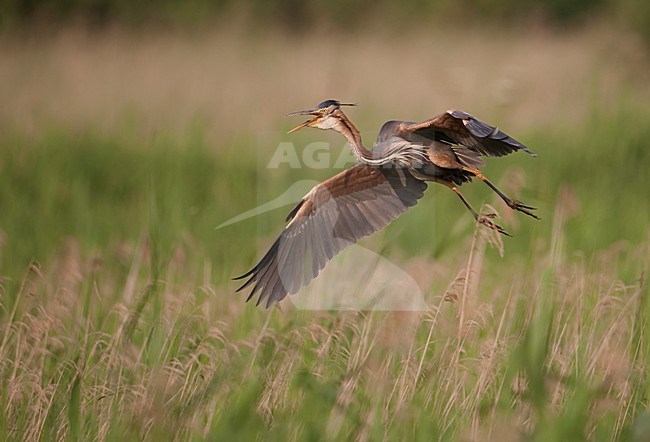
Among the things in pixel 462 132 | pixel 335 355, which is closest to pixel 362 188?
pixel 462 132

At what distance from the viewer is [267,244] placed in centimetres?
523

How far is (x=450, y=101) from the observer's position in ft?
26.5

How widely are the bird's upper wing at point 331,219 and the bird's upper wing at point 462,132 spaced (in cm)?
22

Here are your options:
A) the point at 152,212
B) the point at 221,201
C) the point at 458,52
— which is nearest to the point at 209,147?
the point at 221,201

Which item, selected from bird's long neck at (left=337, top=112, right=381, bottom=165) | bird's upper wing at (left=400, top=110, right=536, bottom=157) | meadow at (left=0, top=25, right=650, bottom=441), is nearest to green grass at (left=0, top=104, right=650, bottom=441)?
meadow at (left=0, top=25, right=650, bottom=441)

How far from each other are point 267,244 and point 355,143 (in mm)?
1609

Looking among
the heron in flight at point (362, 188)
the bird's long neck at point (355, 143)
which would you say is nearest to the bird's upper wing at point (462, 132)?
the heron in flight at point (362, 188)

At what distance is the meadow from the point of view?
3020 mm

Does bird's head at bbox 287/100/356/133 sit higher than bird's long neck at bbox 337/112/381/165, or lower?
higher

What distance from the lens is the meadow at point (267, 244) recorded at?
9.91 feet

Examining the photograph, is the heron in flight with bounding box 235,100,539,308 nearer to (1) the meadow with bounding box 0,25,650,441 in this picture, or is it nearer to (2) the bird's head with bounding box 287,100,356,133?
(2) the bird's head with bounding box 287,100,356,133

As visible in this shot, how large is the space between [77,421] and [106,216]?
12.2 feet

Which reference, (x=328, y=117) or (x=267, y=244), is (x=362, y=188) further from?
(x=267, y=244)

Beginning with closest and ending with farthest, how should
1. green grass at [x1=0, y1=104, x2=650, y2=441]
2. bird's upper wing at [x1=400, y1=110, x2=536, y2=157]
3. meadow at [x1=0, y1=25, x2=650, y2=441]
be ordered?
green grass at [x1=0, y1=104, x2=650, y2=441] → meadow at [x1=0, y1=25, x2=650, y2=441] → bird's upper wing at [x1=400, y1=110, x2=536, y2=157]
